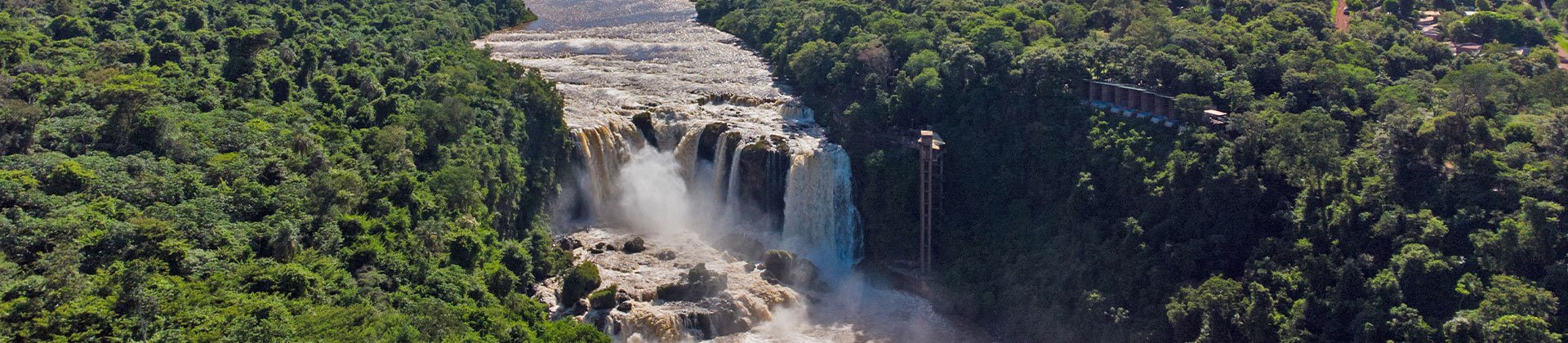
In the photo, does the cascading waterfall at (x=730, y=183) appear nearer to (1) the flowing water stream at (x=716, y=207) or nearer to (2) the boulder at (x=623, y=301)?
(1) the flowing water stream at (x=716, y=207)

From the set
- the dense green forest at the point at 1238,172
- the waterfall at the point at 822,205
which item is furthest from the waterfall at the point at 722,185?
the dense green forest at the point at 1238,172

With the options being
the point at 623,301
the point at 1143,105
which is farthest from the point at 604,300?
the point at 1143,105

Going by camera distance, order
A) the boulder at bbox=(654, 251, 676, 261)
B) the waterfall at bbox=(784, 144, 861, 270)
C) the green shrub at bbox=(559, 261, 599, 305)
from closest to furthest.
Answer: the green shrub at bbox=(559, 261, 599, 305)
the boulder at bbox=(654, 251, 676, 261)
the waterfall at bbox=(784, 144, 861, 270)

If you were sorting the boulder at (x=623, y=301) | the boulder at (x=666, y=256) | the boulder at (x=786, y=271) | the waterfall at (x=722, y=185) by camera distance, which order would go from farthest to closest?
the waterfall at (x=722, y=185)
the boulder at (x=666, y=256)
the boulder at (x=786, y=271)
the boulder at (x=623, y=301)

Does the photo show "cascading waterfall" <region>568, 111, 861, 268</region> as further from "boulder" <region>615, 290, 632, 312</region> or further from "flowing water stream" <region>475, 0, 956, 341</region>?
"boulder" <region>615, 290, 632, 312</region>

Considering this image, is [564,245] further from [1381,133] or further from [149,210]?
[1381,133]

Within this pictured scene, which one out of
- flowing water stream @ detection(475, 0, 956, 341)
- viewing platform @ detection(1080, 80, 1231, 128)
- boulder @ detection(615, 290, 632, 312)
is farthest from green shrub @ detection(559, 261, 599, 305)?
viewing platform @ detection(1080, 80, 1231, 128)
